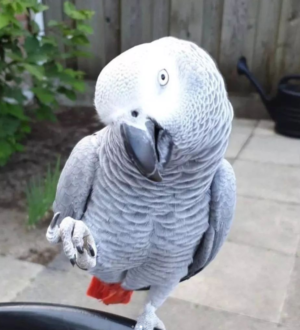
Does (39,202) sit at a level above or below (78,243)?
below

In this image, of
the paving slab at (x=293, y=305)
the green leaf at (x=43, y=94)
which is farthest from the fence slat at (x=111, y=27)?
the paving slab at (x=293, y=305)

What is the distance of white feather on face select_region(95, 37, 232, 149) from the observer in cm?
47

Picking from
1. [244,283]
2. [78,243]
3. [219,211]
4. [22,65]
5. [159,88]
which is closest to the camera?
[159,88]

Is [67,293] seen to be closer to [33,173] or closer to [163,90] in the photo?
[33,173]

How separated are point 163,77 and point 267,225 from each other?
1.26 metres

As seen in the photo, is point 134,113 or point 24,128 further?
point 24,128

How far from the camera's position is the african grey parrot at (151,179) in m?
0.48

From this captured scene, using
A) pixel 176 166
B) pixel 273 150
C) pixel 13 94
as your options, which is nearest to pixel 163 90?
pixel 176 166

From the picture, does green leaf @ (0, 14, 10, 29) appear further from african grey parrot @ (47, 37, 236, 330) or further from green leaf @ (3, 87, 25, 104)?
african grey parrot @ (47, 37, 236, 330)

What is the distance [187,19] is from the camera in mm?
2527

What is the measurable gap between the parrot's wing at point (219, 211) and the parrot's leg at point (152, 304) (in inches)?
3.0

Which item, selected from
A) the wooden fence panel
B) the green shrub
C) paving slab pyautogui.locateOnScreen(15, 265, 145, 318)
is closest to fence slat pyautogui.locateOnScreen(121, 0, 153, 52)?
the wooden fence panel

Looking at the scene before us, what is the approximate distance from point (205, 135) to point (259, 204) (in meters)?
1.29

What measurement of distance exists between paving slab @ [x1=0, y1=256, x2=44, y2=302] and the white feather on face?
956 mm
